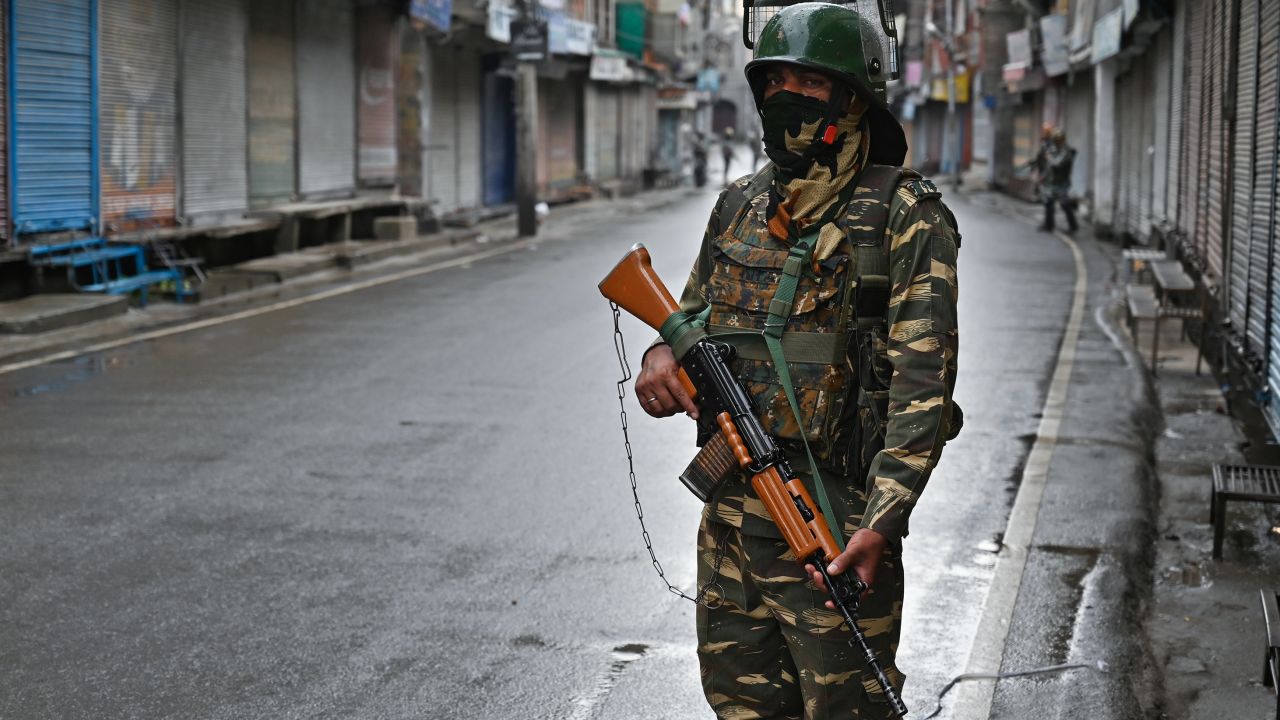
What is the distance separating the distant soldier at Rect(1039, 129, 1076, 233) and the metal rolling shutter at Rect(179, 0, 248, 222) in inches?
550

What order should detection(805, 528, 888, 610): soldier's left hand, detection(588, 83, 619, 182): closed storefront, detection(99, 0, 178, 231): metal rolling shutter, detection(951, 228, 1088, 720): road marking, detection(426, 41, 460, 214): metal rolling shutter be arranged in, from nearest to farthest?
detection(805, 528, 888, 610): soldier's left hand, detection(951, 228, 1088, 720): road marking, detection(99, 0, 178, 231): metal rolling shutter, detection(426, 41, 460, 214): metal rolling shutter, detection(588, 83, 619, 182): closed storefront

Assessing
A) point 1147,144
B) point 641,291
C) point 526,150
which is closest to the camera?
point 641,291

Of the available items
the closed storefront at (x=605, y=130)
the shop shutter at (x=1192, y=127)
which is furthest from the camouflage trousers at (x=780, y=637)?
the closed storefront at (x=605, y=130)

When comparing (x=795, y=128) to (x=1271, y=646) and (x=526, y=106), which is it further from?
(x=526, y=106)

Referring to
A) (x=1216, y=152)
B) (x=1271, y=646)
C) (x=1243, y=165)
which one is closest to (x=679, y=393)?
(x=1271, y=646)

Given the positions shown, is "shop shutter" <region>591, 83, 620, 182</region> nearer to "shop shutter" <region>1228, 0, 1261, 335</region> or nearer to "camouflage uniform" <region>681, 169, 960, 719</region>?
"shop shutter" <region>1228, 0, 1261, 335</region>

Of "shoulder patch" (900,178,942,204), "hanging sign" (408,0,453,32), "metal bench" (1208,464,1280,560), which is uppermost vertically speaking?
"hanging sign" (408,0,453,32)

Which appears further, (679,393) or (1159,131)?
(1159,131)

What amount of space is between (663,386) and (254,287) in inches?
566

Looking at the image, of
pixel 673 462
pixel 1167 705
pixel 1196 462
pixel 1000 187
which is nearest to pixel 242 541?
pixel 673 462

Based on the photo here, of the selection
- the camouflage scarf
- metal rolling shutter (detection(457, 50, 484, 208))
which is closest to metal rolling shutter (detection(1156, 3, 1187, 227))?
the camouflage scarf

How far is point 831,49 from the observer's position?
322cm

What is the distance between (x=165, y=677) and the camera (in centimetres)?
489

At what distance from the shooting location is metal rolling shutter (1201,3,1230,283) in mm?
11764
